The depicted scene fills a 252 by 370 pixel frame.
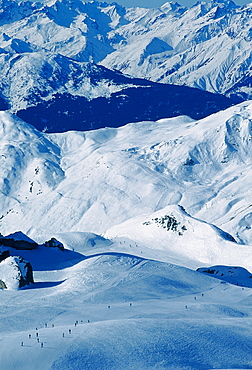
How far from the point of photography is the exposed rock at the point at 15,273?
78.6 m

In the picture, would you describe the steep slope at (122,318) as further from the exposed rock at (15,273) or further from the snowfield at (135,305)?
the exposed rock at (15,273)

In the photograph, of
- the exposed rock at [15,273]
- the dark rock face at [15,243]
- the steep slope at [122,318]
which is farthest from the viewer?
the dark rock face at [15,243]

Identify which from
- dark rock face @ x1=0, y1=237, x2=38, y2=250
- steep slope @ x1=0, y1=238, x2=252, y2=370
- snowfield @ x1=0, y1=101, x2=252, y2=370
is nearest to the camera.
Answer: steep slope @ x1=0, y1=238, x2=252, y2=370

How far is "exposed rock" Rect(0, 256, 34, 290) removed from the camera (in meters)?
78.6

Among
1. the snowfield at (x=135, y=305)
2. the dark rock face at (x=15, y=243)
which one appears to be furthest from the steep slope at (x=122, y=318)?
the dark rock face at (x=15, y=243)

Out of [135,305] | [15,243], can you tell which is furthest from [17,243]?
Answer: [135,305]

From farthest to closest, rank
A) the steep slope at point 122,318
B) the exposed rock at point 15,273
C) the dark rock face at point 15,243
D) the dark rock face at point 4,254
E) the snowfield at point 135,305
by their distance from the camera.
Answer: the dark rock face at point 15,243 < the dark rock face at point 4,254 < the exposed rock at point 15,273 < the snowfield at point 135,305 < the steep slope at point 122,318

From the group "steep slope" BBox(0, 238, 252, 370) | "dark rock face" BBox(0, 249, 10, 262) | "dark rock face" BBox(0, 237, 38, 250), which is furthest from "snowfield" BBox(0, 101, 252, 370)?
"dark rock face" BBox(0, 249, 10, 262)

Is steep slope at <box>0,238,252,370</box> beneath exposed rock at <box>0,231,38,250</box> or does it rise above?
above

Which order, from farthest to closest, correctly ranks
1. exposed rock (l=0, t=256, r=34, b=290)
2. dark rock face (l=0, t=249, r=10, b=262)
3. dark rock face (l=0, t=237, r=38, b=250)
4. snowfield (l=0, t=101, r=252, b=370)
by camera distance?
1. dark rock face (l=0, t=237, r=38, b=250)
2. dark rock face (l=0, t=249, r=10, b=262)
3. exposed rock (l=0, t=256, r=34, b=290)
4. snowfield (l=0, t=101, r=252, b=370)

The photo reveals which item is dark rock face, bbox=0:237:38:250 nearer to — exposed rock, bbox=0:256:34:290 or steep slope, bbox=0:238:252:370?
steep slope, bbox=0:238:252:370

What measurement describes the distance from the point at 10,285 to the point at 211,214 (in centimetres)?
12588

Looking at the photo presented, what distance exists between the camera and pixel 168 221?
407 feet

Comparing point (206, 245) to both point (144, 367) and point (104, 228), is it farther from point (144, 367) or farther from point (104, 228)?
point (104, 228)
